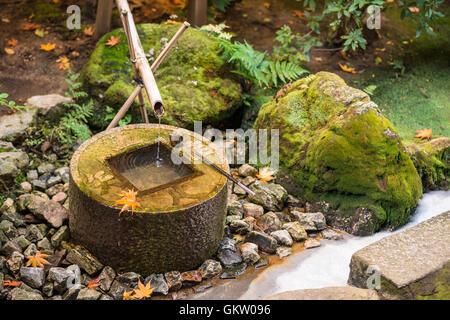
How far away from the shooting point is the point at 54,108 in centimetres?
512

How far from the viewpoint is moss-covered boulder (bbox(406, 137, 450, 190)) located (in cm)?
471

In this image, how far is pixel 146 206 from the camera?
130 inches

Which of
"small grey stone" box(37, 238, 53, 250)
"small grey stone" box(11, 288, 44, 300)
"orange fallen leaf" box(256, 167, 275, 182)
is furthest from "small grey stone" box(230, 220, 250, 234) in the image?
"small grey stone" box(11, 288, 44, 300)

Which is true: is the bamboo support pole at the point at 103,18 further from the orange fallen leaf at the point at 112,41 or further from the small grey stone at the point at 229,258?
the small grey stone at the point at 229,258

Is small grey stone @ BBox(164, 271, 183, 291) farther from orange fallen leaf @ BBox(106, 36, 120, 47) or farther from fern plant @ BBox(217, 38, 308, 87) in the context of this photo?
orange fallen leaf @ BBox(106, 36, 120, 47)

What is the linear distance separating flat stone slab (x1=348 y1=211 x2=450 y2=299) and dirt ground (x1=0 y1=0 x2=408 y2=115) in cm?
319

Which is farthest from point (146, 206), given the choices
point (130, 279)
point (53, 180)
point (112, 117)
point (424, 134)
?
point (424, 134)

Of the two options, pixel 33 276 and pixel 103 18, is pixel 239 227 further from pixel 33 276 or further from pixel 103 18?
pixel 103 18

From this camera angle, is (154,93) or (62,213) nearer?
(154,93)

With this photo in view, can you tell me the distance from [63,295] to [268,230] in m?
1.78

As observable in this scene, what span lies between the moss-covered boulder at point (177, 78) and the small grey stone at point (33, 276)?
2.09 metres

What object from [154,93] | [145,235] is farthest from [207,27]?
[145,235]

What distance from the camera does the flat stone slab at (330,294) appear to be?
10.4 ft

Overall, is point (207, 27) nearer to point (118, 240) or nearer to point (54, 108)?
point (54, 108)
